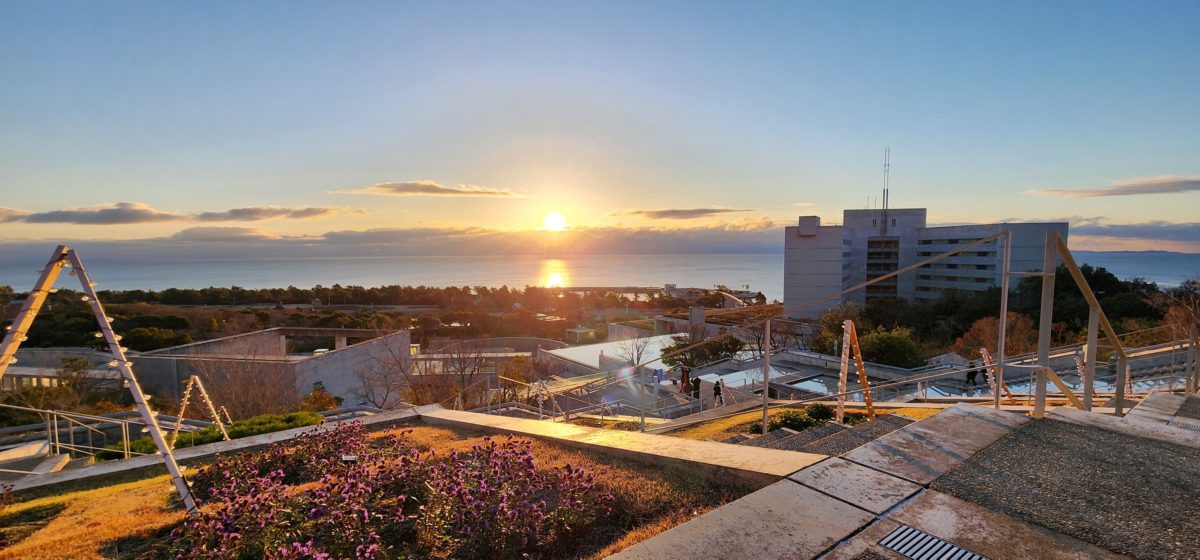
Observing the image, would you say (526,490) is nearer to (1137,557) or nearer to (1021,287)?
(1137,557)

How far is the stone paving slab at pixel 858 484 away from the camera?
2.53 m

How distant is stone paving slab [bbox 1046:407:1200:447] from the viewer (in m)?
3.28

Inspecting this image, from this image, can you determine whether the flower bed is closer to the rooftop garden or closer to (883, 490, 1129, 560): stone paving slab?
the rooftop garden

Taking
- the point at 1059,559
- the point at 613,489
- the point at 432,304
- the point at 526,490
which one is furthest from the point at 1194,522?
the point at 432,304

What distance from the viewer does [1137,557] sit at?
2.06 metres

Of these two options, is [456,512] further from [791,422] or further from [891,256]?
[891,256]

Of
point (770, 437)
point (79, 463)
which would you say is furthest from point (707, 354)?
point (79, 463)

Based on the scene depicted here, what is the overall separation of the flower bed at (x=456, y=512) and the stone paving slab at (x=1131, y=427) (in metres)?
2.61

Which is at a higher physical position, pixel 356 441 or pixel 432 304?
pixel 356 441

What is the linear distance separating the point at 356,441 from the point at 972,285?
51845 millimetres

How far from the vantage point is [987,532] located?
225 centimetres

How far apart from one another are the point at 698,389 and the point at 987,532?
14.3 meters

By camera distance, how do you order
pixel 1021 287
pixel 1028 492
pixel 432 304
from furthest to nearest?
pixel 432 304
pixel 1021 287
pixel 1028 492

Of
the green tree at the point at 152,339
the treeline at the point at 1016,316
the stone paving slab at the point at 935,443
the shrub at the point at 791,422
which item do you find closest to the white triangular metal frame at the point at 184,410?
the stone paving slab at the point at 935,443
